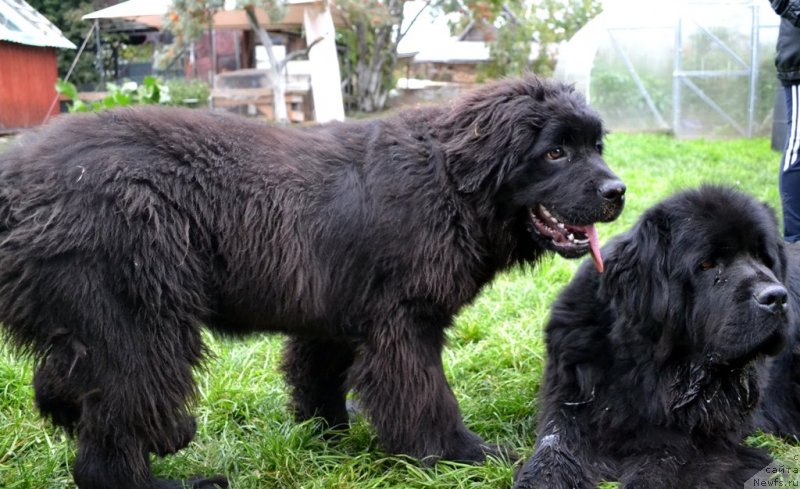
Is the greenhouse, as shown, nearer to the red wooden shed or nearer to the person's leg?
the red wooden shed

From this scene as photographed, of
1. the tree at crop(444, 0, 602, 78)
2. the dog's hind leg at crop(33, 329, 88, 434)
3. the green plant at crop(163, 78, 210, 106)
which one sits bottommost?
the dog's hind leg at crop(33, 329, 88, 434)

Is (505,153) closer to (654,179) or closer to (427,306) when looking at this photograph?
(427,306)

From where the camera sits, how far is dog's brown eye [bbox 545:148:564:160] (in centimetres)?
332

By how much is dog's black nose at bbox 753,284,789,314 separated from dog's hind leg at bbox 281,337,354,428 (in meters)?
1.80

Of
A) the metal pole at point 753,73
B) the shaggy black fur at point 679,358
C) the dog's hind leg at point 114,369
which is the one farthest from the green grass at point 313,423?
the metal pole at point 753,73

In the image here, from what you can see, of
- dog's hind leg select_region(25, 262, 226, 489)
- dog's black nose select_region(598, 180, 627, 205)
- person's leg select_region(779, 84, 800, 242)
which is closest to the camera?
dog's hind leg select_region(25, 262, 226, 489)

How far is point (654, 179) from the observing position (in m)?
9.32

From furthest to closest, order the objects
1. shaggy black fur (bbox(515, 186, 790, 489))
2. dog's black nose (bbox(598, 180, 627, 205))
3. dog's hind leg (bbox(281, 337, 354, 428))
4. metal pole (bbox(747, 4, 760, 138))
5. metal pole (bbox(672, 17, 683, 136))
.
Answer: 1. metal pole (bbox(672, 17, 683, 136))
2. metal pole (bbox(747, 4, 760, 138))
3. dog's hind leg (bbox(281, 337, 354, 428))
4. dog's black nose (bbox(598, 180, 627, 205))
5. shaggy black fur (bbox(515, 186, 790, 489))

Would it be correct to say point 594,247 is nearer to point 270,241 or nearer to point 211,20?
point 270,241

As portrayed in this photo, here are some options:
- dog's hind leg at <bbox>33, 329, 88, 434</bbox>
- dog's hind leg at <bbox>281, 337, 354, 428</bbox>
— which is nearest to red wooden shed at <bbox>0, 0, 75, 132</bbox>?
dog's hind leg at <bbox>281, 337, 354, 428</bbox>

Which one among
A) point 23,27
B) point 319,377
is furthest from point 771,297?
point 23,27

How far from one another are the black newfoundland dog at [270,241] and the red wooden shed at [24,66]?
5573 millimetres

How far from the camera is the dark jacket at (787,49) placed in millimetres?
4805

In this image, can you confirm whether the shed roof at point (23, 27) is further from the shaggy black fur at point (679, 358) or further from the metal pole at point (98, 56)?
the metal pole at point (98, 56)
